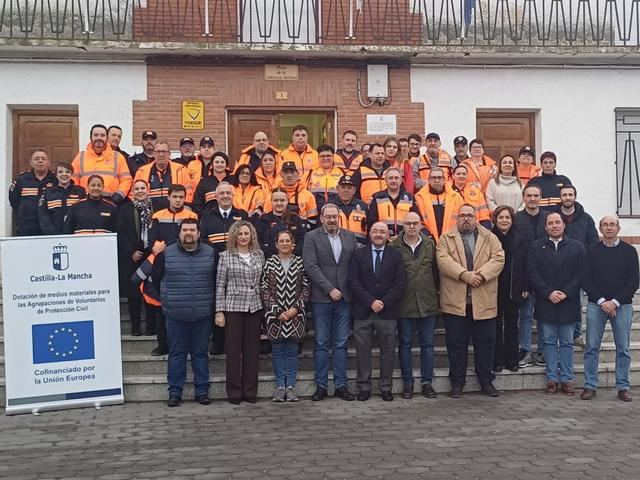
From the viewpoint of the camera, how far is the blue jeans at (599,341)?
723cm

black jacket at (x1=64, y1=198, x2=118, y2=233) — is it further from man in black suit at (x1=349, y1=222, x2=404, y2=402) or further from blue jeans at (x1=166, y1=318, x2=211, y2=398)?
man in black suit at (x1=349, y1=222, x2=404, y2=402)

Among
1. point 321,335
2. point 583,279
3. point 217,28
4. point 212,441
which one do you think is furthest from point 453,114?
point 212,441

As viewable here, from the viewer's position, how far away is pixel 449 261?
286 inches

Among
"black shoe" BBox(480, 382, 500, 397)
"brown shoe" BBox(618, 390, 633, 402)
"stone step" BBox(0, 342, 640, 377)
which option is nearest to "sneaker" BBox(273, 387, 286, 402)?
"stone step" BBox(0, 342, 640, 377)

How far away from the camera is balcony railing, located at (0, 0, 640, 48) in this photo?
11.0 metres

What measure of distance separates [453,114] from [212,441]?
7481mm

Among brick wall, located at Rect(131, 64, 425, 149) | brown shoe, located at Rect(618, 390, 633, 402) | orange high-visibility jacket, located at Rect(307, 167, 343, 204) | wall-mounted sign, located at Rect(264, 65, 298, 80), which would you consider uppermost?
wall-mounted sign, located at Rect(264, 65, 298, 80)

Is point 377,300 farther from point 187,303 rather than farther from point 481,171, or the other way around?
point 481,171

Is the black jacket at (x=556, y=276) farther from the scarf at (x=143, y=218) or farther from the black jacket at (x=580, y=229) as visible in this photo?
the scarf at (x=143, y=218)

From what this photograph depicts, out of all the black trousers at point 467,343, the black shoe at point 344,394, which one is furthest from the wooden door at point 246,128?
the black trousers at point 467,343

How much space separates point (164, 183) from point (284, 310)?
226 cm

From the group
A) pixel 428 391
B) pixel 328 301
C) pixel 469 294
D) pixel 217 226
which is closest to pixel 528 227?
pixel 469 294

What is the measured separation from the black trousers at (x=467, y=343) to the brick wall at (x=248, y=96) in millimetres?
4687

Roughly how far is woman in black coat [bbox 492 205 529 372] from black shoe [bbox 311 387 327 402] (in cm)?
191
